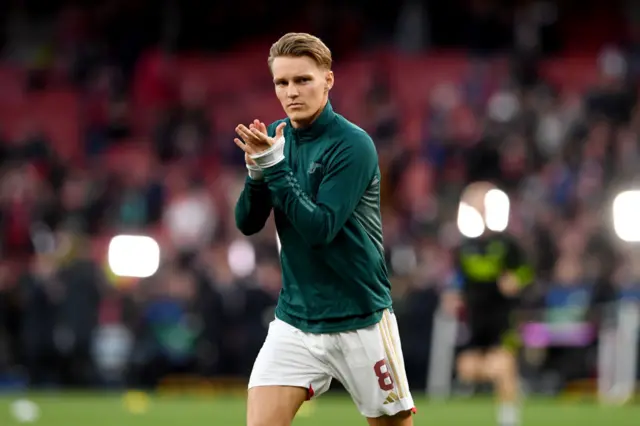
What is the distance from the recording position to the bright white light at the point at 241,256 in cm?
1935

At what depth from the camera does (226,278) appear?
19031 mm

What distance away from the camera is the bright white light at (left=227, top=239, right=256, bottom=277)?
19348 millimetres

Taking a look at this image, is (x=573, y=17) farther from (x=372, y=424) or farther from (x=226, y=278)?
(x=372, y=424)

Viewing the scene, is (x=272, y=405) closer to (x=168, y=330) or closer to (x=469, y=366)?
(x=469, y=366)

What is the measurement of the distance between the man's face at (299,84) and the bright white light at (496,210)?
281 inches

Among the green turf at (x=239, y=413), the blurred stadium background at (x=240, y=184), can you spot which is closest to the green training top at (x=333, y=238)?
the green turf at (x=239, y=413)

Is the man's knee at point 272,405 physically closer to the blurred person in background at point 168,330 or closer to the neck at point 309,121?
the neck at point 309,121

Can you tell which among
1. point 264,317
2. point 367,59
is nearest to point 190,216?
point 264,317

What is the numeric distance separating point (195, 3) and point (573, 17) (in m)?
7.49

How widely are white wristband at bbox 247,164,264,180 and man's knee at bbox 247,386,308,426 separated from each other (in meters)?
0.92

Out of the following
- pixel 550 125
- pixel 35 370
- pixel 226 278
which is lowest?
pixel 35 370

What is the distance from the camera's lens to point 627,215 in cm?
1916

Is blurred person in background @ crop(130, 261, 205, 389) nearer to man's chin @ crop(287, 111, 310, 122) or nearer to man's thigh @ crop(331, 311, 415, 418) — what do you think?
man's thigh @ crop(331, 311, 415, 418)

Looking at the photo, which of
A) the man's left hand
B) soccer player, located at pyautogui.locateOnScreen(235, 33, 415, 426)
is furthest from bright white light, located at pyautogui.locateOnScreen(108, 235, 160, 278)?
the man's left hand
